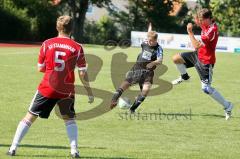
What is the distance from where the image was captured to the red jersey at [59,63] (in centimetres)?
846

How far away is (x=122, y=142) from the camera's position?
10445mm

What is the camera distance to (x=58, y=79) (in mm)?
8578

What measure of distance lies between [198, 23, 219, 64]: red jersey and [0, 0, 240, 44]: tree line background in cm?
4400

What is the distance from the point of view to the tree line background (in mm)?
57438

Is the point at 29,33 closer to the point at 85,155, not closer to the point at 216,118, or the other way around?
the point at 216,118

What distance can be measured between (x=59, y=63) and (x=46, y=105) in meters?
0.63

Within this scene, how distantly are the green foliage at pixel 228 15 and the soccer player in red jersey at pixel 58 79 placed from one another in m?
63.6

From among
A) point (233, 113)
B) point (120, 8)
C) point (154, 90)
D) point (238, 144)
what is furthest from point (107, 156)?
point (120, 8)

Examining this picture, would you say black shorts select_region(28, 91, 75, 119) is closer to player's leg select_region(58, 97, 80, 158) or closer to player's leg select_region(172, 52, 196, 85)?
player's leg select_region(58, 97, 80, 158)

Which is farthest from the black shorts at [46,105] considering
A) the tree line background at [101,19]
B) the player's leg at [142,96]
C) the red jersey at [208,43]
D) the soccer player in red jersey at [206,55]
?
the tree line background at [101,19]

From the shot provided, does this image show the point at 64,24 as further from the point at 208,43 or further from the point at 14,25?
the point at 14,25

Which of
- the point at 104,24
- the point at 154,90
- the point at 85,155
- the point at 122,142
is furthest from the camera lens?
the point at 104,24

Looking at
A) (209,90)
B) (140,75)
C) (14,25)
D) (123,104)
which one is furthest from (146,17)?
(209,90)

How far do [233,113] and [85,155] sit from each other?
6.88 m
